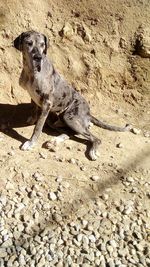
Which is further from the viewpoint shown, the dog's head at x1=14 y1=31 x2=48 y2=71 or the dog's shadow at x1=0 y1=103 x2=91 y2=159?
the dog's shadow at x1=0 y1=103 x2=91 y2=159

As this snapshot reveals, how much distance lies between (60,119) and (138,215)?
178 cm

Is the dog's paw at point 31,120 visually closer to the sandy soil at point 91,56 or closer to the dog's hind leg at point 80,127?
the sandy soil at point 91,56

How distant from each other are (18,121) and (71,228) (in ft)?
6.57

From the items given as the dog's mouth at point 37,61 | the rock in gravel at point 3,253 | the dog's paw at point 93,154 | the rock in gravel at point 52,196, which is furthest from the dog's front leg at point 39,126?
the rock in gravel at point 3,253

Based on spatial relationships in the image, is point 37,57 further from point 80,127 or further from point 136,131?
point 136,131

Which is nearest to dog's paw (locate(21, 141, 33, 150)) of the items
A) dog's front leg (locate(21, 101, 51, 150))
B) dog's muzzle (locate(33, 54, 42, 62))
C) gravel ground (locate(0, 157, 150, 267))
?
dog's front leg (locate(21, 101, 51, 150))

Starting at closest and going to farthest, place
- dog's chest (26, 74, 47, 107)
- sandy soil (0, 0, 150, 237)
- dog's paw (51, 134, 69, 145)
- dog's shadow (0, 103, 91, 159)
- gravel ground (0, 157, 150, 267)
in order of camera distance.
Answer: gravel ground (0, 157, 150, 267) → dog's chest (26, 74, 47, 107) → dog's paw (51, 134, 69, 145) → dog's shadow (0, 103, 91, 159) → sandy soil (0, 0, 150, 237)

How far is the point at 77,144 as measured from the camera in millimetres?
5621

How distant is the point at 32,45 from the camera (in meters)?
4.98

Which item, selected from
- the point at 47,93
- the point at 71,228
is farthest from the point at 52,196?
the point at 47,93

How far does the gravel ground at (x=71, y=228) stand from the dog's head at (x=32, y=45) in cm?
132

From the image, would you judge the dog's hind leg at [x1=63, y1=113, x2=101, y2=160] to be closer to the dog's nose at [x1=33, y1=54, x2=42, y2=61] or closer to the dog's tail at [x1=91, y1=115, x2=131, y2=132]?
the dog's tail at [x1=91, y1=115, x2=131, y2=132]

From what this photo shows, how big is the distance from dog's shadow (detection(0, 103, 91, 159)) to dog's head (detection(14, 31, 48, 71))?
106 centimetres

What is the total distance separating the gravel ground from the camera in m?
4.16
